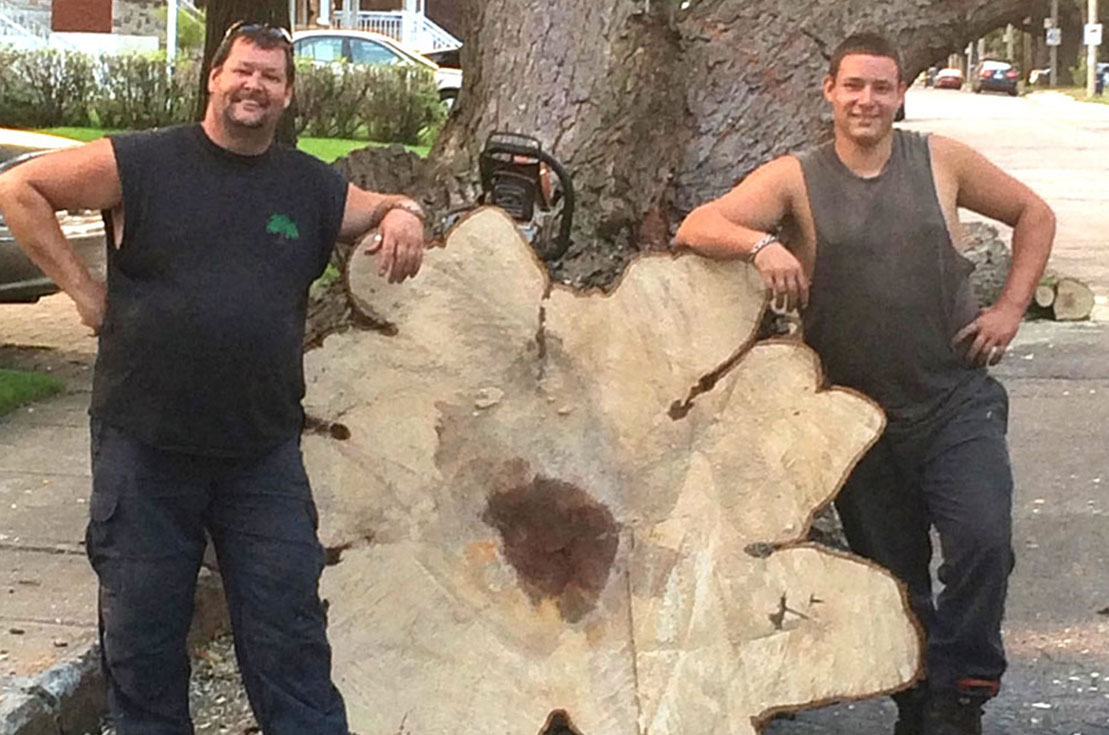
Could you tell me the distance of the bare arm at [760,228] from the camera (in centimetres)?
370

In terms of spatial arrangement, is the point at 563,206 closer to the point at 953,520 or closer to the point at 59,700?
the point at 953,520

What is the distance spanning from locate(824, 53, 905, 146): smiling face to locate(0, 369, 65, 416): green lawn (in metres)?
4.70

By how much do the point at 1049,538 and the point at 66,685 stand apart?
135 inches

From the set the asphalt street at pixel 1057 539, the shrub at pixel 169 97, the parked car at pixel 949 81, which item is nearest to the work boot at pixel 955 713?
the asphalt street at pixel 1057 539

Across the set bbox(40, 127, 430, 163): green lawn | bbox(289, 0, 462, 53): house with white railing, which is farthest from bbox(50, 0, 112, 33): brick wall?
bbox(40, 127, 430, 163): green lawn

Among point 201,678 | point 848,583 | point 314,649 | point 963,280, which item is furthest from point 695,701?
point 201,678

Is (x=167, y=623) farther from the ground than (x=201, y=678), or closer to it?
farther from the ground

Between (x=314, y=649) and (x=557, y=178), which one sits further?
(x=557, y=178)

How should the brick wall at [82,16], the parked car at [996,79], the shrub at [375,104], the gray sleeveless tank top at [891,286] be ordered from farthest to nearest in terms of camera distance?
the parked car at [996,79], the brick wall at [82,16], the shrub at [375,104], the gray sleeveless tank top at [891,286]

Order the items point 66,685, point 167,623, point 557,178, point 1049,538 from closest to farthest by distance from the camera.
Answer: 1. point 167,623
2. point 66,685
3. point 557,178
4. point 1049,538

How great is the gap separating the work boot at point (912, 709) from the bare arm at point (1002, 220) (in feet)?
2.54

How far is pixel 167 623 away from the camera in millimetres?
3461

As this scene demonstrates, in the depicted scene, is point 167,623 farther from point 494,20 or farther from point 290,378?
point 494,20

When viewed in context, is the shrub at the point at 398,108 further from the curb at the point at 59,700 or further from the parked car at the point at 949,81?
the parked car at the point at 949,81
